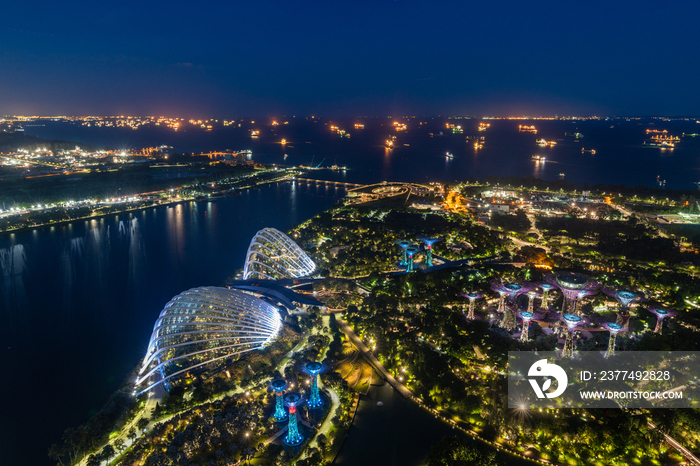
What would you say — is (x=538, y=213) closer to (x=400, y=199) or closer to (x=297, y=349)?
(x=400, y=199)

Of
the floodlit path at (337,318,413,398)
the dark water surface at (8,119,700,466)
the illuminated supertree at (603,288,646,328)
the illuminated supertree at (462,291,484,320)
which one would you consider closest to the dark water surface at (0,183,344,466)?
the dark water surface at (8,119,700,466)

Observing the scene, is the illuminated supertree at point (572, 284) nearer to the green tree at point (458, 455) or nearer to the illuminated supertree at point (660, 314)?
the illuminated supertree at point (660, 314)

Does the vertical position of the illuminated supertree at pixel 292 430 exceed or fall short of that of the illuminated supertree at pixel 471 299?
it falls short

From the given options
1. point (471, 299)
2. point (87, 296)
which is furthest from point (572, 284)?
point (87, 296)

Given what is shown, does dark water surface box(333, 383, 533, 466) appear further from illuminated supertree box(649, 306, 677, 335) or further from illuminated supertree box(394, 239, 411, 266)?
illuminated supertree box(394, 239, 411, 266)

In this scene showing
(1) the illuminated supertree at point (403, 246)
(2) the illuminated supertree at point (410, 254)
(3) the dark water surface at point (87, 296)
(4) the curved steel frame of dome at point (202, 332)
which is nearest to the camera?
(3) the dark water surface at point (87, 296)

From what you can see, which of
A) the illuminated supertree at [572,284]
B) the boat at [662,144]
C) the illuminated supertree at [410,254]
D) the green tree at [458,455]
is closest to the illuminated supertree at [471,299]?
the illuminated supertree at [572,284]
